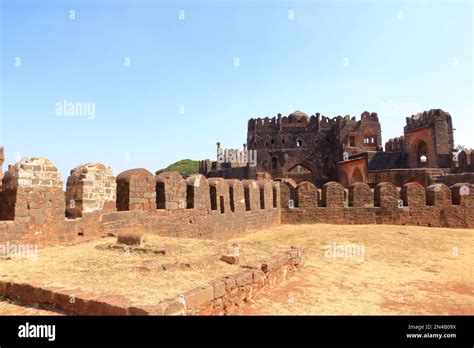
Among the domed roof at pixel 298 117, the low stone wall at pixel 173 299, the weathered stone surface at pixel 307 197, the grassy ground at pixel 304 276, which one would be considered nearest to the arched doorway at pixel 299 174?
the domed roof at pixel 298 117

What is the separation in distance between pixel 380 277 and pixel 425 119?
2743 centimetres

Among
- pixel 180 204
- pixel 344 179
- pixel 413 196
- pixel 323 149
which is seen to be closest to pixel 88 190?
pixel 180 204

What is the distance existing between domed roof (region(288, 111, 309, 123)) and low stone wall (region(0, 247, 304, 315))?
126ft

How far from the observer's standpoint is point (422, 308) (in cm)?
556

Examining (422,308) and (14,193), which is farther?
(14,193)

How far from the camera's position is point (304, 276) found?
6.94 meters

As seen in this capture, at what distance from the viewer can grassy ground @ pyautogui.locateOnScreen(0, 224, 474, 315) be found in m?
4.74

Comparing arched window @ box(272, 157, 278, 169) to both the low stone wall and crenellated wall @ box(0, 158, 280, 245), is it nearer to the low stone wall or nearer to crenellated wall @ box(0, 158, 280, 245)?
crenellated wall @ box(0, 158, 280, 245)

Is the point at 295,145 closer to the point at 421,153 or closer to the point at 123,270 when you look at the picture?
the point at 421,153
